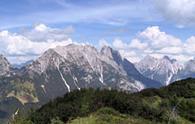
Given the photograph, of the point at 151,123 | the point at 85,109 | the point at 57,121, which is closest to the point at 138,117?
the point at 151,123

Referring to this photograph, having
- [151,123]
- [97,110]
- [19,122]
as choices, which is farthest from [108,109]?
Result: [19,122]

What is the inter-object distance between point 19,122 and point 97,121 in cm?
4152

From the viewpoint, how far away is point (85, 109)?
199750 mm

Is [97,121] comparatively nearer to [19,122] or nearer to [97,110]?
[97,110]

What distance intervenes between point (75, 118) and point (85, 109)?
29.1 feet

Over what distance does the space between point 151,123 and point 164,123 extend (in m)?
9.34

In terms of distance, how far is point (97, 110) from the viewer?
19925 centimetres

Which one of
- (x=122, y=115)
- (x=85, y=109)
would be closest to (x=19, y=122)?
(x=85, y=109)

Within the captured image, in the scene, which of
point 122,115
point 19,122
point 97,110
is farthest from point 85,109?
point 19,122

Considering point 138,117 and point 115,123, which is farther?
point 138,117

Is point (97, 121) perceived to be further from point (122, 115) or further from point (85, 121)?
point (122, 115)

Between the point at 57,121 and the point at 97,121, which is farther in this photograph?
the point at 57,121

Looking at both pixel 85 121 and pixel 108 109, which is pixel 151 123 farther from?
pixel 85 121

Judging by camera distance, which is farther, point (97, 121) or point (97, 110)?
point (97, 110)
